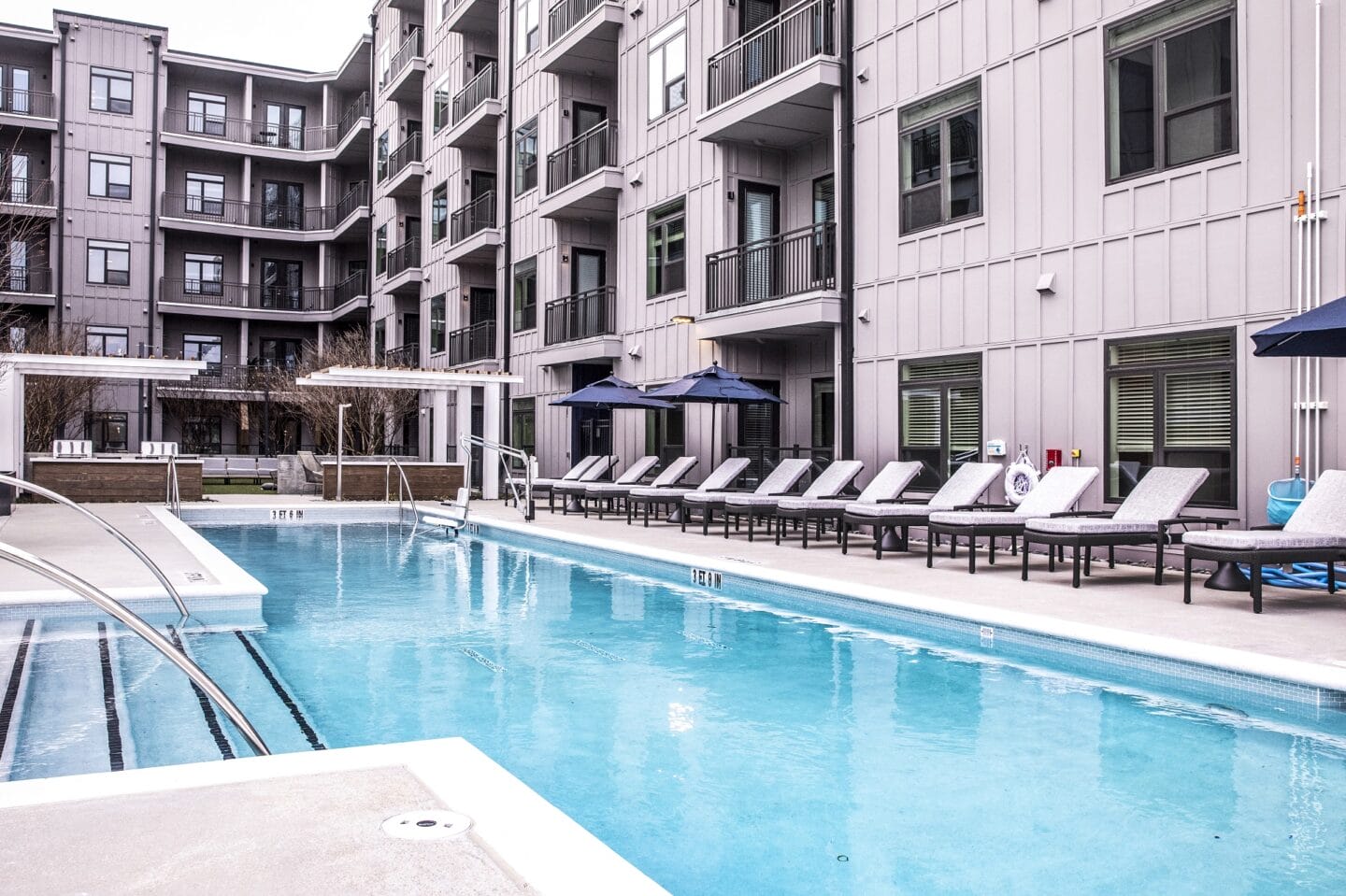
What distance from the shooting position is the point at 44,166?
33.1 metres

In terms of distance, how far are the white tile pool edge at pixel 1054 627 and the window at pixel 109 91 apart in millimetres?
31332

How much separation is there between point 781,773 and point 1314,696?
275 centimetres

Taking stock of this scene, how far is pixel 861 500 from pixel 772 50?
7.33m

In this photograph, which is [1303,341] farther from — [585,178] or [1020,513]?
[585,178]

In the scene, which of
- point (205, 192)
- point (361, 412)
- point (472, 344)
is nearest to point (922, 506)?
point (472, 344)

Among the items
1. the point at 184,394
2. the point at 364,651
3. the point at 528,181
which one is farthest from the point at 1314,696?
the point at 184,394

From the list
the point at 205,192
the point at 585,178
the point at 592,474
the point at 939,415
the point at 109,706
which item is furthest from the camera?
the point at 205,192

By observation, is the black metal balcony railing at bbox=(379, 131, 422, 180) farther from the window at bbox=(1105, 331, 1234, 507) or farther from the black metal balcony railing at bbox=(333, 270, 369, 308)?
the window at bbox=(1105, 331, 1234, 507)

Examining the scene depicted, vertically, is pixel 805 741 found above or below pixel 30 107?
below

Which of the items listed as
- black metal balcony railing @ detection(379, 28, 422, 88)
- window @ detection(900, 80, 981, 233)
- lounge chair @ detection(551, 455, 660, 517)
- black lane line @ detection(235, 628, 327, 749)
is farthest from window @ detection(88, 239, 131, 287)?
black lane line @ detection(235, 628, 327, 749)

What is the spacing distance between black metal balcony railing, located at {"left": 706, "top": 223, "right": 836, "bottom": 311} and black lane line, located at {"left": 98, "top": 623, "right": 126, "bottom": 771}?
9.82 meters

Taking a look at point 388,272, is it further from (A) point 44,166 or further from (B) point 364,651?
(B) point 364,651

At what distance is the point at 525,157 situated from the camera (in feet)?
76.8

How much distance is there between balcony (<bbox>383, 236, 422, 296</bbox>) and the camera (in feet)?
96.9
